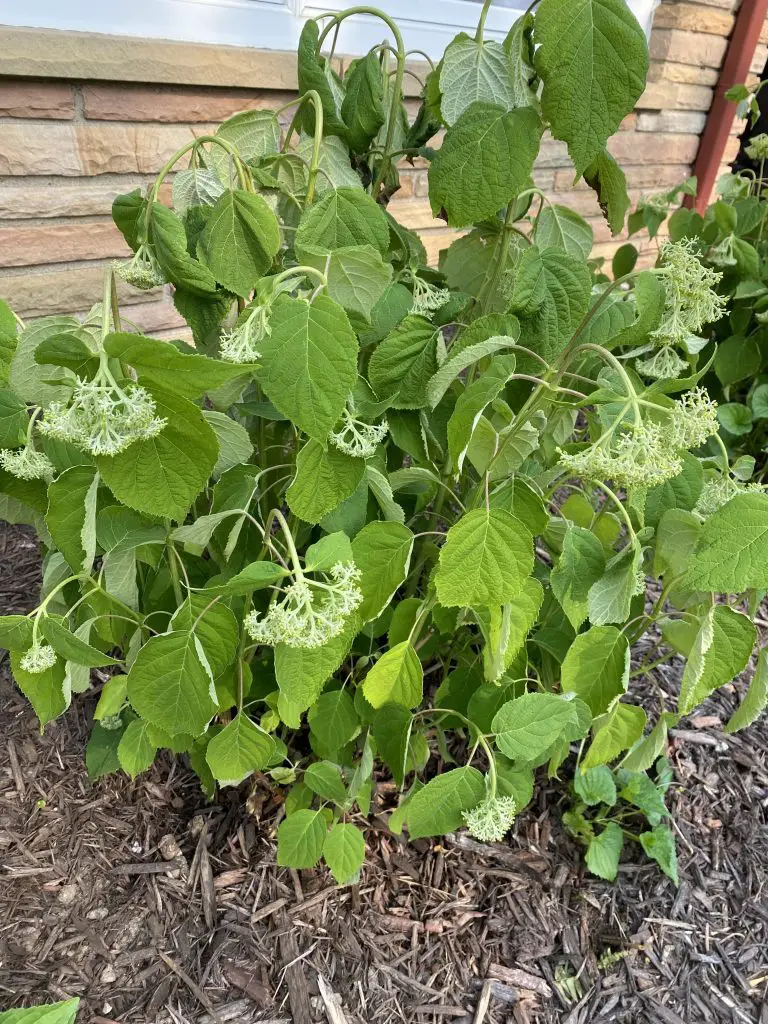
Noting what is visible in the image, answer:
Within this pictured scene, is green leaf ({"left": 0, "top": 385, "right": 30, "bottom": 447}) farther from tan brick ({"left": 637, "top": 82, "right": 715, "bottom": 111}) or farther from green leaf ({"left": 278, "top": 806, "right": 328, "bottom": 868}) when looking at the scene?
tan brick ({"left": 637, "top": 82, "right": 715, "bottom": 111})

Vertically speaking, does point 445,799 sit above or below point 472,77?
below

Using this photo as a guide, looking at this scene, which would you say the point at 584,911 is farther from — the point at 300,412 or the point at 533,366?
the point at 300,412

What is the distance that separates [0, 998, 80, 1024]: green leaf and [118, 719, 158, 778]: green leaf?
47 centimetres

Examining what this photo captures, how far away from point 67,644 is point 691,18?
134 inches

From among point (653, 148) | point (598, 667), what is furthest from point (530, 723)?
point (653, 148)

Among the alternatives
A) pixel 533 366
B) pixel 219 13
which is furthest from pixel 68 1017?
pixel 219 13

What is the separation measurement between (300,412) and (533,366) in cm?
36

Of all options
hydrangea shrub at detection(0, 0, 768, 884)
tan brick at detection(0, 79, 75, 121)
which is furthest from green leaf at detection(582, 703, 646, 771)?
tan brick at detection(0, 79, 75, 121)

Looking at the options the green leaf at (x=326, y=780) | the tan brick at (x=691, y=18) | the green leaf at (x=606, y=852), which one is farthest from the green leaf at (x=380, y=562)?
the tan brick at (x=691, y=18)

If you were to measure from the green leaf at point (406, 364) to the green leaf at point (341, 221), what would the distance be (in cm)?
11

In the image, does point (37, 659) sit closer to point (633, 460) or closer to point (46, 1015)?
point (46, 1015)

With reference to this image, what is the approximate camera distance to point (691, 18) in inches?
114

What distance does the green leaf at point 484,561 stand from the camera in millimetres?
737

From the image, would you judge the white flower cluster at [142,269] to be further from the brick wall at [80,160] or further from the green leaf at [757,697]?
the brick wall at [80,160]
